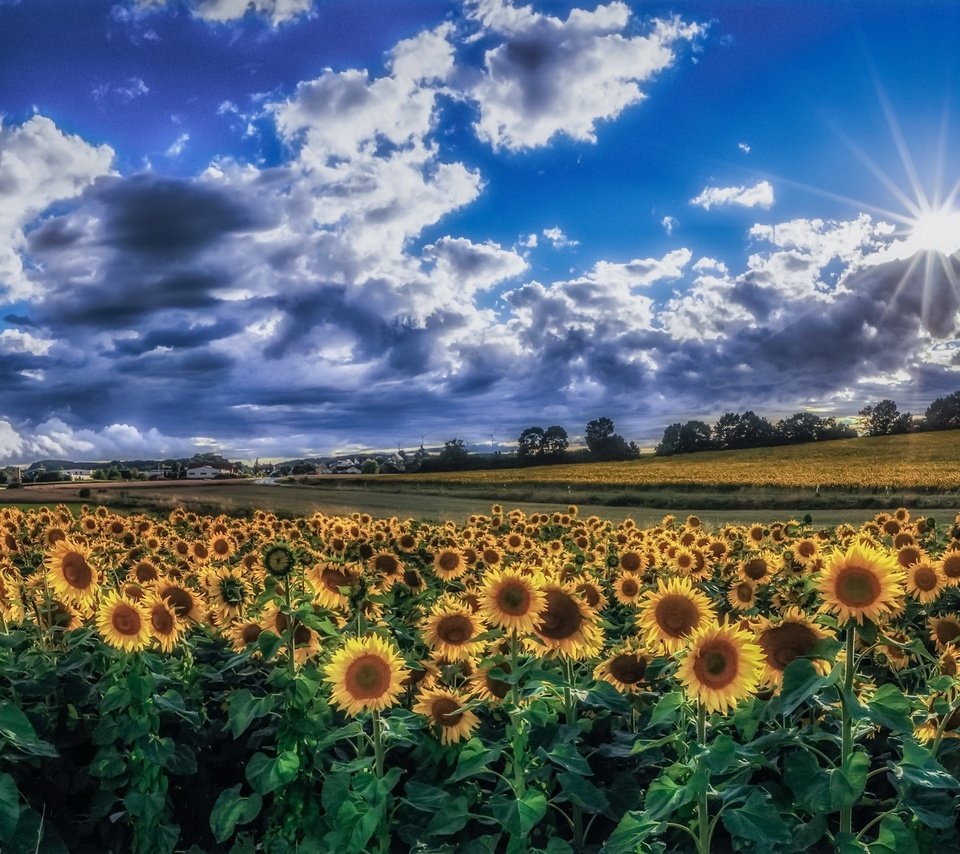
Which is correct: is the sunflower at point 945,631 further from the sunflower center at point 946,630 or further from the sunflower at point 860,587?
the sunflower at point 860,587

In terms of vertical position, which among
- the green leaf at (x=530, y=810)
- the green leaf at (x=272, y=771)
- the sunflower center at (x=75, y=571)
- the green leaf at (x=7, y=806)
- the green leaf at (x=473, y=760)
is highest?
the sunflower center at (x=75, y=571)

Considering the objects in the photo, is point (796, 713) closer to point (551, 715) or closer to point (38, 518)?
point (551, 715)

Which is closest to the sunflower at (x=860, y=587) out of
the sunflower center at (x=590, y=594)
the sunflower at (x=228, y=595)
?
the sunflower center at (x=590, y=594)

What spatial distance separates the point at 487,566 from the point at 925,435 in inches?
2483

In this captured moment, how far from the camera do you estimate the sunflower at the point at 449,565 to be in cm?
877

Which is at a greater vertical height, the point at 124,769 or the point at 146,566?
the point at 146,566

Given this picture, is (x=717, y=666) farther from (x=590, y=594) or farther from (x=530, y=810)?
(x=590, y=594)

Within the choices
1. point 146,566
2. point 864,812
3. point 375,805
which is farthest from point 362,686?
point 146,566

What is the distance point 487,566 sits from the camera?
899cm

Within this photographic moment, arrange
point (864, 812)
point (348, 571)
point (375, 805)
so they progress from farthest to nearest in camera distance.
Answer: point (348, 571) < point (864, 812) < point (375, 805)

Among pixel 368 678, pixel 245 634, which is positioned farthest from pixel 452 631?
pixel 245 634

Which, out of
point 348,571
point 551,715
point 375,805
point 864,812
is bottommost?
point 864,812

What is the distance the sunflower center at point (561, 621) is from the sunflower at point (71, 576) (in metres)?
3.43

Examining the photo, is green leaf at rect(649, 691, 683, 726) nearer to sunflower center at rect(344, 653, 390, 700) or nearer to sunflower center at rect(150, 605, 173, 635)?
sunflower center at rect(344, 653, 390, 700)
